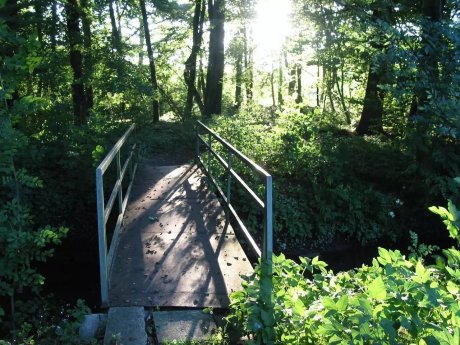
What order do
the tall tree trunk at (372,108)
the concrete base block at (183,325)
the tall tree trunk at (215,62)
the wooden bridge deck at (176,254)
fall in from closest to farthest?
1. the concrete base block at (183,325)
2. the wooden bridge deck at (176,254)
3. the tall tree trunk at (372,108)
4. the tall tree trunk at (215,62)

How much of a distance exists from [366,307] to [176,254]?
9.82ft

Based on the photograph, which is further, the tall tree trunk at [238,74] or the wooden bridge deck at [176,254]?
the tall tree trunk at [238,74]

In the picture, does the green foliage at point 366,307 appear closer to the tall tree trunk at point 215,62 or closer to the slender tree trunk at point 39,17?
the slender tree trunk at point 39,17

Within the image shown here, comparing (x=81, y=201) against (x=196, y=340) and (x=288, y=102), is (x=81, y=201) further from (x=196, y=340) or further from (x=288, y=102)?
(x=288, y=102)

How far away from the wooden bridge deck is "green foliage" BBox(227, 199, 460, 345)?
30.4 inches

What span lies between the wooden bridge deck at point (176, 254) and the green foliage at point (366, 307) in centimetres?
77

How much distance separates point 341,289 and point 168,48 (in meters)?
18.6

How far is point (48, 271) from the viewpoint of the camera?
6.58 meters

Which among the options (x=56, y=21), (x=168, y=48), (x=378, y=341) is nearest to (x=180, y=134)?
(x=56, y=21)

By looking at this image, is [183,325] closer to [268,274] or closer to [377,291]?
[268,274]

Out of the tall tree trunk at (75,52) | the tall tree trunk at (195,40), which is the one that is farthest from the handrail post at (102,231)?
the tall tree trunk at (195,40)

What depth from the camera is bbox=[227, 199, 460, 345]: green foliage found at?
199cm

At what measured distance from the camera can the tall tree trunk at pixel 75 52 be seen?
10.9 meters

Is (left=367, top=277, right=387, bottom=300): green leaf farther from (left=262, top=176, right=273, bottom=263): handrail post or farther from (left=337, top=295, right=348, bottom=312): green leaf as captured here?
(left=262, top=176, right=273, bottom=263): handrail post
